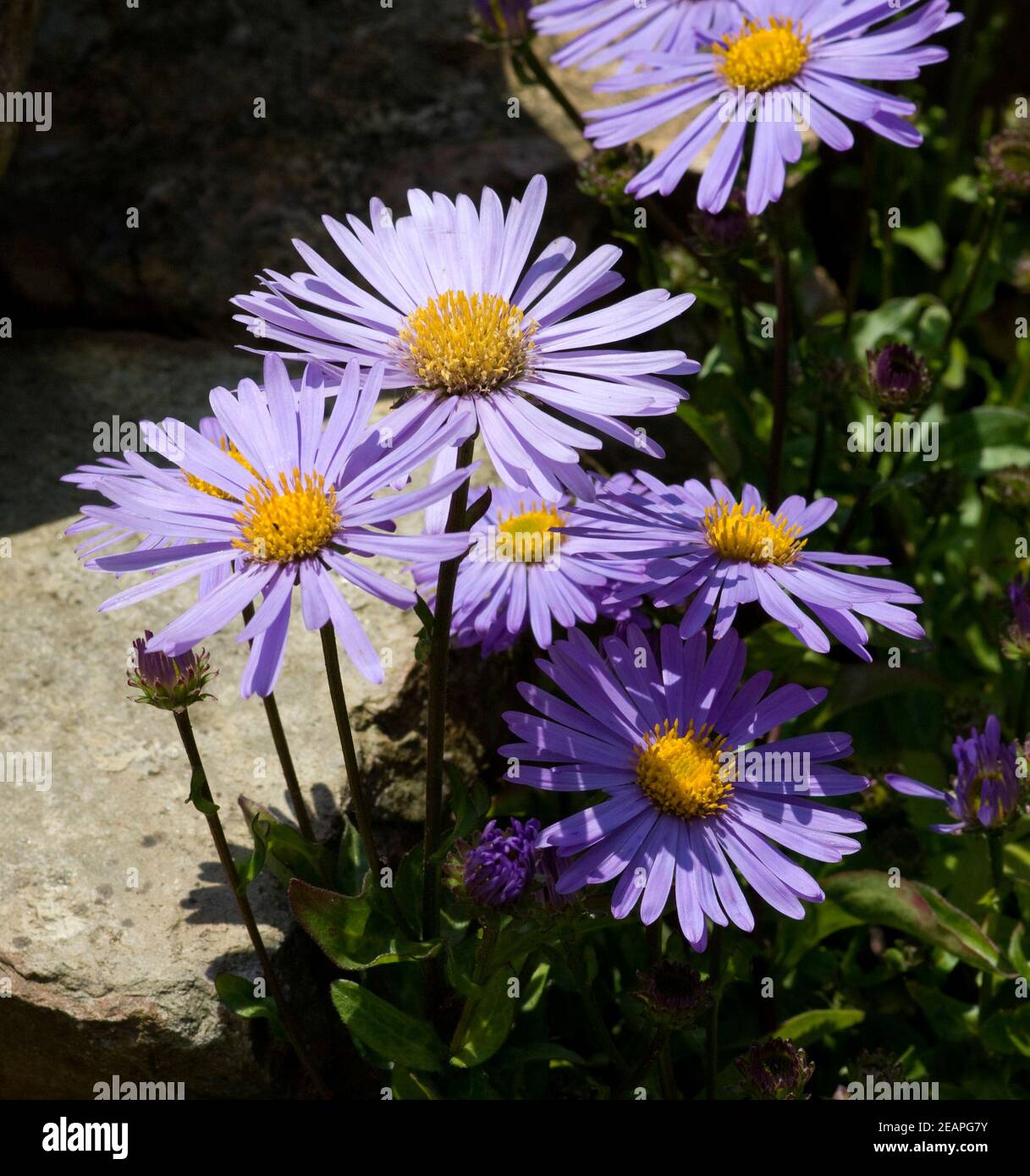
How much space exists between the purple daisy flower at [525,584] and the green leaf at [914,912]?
2.35 feet

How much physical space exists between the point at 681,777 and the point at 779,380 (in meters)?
1.10

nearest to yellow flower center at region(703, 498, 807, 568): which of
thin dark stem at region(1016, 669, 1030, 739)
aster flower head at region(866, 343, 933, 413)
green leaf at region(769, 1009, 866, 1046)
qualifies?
aster flower head at region(866, 343, 933, 413)

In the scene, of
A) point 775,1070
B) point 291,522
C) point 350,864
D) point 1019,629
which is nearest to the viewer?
point 291,522

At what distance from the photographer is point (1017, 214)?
4.40 metres

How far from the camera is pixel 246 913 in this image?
7.47 feet

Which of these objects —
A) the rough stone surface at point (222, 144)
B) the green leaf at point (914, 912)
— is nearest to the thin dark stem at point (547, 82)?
the rough stone surface at point (222, 144)

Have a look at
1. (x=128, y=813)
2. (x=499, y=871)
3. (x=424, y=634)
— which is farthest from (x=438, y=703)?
(x=128, y=813)

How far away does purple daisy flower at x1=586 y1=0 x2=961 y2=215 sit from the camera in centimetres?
252

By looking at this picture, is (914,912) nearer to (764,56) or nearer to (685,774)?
(685,774)

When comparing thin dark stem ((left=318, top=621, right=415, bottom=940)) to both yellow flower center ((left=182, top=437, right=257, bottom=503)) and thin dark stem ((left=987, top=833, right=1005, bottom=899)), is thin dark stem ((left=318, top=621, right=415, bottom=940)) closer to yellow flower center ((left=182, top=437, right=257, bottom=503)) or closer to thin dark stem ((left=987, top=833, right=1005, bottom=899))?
yellow flower center ((left=182, top=437, right=257, bottom=503))
